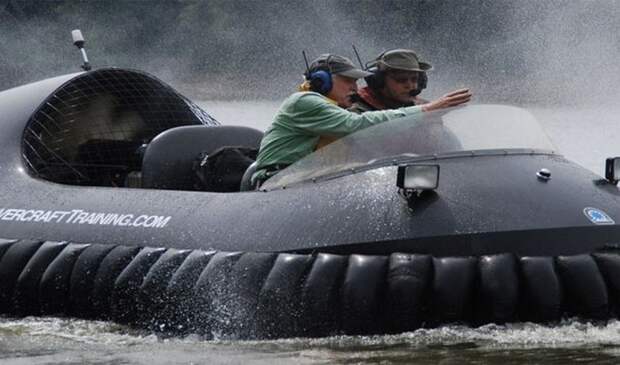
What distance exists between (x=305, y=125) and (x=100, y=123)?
2504 millimetres

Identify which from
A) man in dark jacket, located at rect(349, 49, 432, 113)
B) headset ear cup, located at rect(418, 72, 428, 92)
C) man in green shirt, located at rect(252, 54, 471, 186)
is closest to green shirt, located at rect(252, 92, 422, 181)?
man in green shirt, located at rect(252, 54, 471, 186)

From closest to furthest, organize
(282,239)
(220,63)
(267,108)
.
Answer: (282,239) → (267,108) → (220,63)

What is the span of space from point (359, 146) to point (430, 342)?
4.02 ft

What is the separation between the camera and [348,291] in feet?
23.2

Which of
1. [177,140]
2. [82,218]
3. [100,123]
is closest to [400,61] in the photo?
[177,140]

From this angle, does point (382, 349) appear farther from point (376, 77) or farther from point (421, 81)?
point (421, 81)

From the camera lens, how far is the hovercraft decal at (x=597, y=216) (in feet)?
24.1

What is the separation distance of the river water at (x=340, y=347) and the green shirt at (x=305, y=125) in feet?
3.76

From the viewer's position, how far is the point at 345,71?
8.38 metres

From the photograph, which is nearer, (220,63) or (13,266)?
(13,266)

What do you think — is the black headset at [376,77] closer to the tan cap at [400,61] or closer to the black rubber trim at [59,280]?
the tan cap at [400,61]

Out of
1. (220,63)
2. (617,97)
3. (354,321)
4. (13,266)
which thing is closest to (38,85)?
(13,266)

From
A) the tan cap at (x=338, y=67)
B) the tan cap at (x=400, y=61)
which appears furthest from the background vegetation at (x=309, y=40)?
the tan cap at (x=338, y=67)

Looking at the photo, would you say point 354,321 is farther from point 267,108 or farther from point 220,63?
point 220,63
